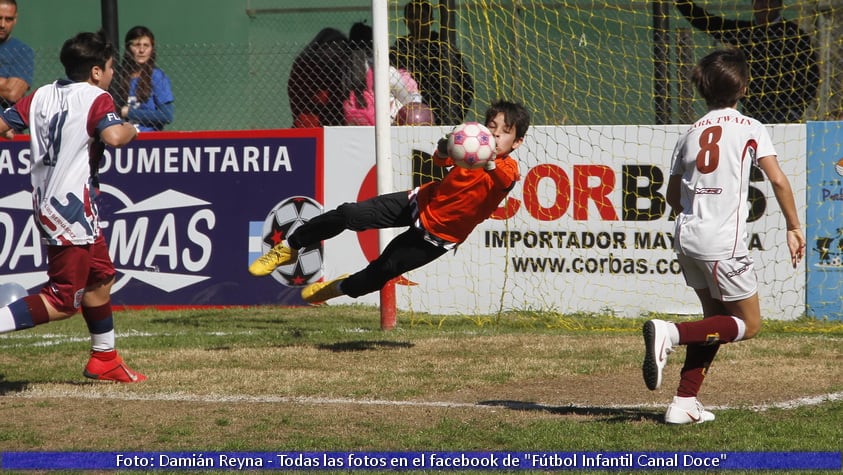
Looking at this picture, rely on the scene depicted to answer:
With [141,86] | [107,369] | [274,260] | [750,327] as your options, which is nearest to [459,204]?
[274,260]

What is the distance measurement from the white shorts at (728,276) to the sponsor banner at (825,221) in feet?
16.2

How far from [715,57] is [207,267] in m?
7.08

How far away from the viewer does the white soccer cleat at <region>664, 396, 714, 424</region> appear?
6.12 m

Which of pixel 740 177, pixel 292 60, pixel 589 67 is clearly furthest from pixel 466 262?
pixel 740 177

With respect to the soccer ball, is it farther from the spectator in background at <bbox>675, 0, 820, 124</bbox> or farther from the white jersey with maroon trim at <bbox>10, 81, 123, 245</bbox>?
the spectator in background at <bbox>675, 0, 820, 124</bbox>

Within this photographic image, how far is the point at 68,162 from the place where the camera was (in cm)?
707

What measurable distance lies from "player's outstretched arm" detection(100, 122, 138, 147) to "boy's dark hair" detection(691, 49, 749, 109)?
3.37m

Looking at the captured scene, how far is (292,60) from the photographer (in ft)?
43.7

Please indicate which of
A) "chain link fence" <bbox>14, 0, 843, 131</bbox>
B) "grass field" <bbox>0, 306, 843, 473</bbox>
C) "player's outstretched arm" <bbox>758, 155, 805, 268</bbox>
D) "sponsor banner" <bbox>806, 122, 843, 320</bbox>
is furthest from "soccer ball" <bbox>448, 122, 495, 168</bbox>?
"sponsor banner" <bbox>806, 122, 843, 320</bbox>

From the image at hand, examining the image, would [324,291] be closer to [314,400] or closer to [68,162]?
[314,400]

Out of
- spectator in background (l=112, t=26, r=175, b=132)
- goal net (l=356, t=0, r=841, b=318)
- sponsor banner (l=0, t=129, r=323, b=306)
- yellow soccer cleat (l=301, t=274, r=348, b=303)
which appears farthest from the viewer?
spectator in background (l=112, t=26, r=175, b=132)

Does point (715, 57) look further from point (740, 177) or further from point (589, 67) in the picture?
point (589, 67)

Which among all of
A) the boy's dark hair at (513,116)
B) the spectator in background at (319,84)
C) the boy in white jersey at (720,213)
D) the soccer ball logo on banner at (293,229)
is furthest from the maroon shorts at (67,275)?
the spectator in background at (319,84)

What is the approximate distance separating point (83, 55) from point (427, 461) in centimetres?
352
